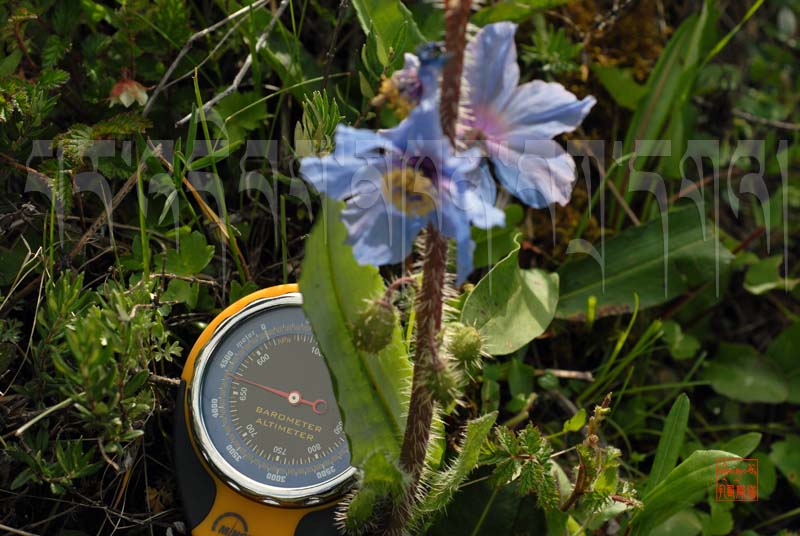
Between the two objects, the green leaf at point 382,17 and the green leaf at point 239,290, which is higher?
the green leaf at point 382,17

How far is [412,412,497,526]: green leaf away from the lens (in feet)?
4.77

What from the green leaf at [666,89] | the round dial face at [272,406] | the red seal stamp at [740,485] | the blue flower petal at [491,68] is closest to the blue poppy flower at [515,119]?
the blue flower petal at [491,68]

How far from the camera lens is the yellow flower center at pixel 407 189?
3.79 ft

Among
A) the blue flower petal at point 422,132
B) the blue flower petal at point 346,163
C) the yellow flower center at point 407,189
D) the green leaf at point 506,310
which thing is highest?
the blue flower petal at point 422,132

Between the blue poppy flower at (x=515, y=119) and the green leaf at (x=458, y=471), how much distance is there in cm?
43

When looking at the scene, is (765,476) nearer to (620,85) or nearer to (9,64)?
(620,85)

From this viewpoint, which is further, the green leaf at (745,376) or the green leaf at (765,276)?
the green leaf at (765,276)

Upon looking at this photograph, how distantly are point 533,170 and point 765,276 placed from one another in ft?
4.64

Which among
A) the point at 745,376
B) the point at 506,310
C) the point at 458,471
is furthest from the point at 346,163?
the point at 745,376

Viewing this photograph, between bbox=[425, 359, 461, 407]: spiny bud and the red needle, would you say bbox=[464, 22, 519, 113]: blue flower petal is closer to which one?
bbox=[425, 359, 461, 407]: spiny bud

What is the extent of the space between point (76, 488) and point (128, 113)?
823 mm

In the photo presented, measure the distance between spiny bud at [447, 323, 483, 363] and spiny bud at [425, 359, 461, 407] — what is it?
0.06 meters

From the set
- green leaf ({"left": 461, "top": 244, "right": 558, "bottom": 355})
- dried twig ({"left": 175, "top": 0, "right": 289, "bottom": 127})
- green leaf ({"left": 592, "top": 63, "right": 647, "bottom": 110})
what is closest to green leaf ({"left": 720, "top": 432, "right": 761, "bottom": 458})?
green leaf ({"left": 461, "top": 244, "right": 558, "bottom": 355})

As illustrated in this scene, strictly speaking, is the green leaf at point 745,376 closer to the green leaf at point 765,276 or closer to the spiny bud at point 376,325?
the green leaf at point 765,276
